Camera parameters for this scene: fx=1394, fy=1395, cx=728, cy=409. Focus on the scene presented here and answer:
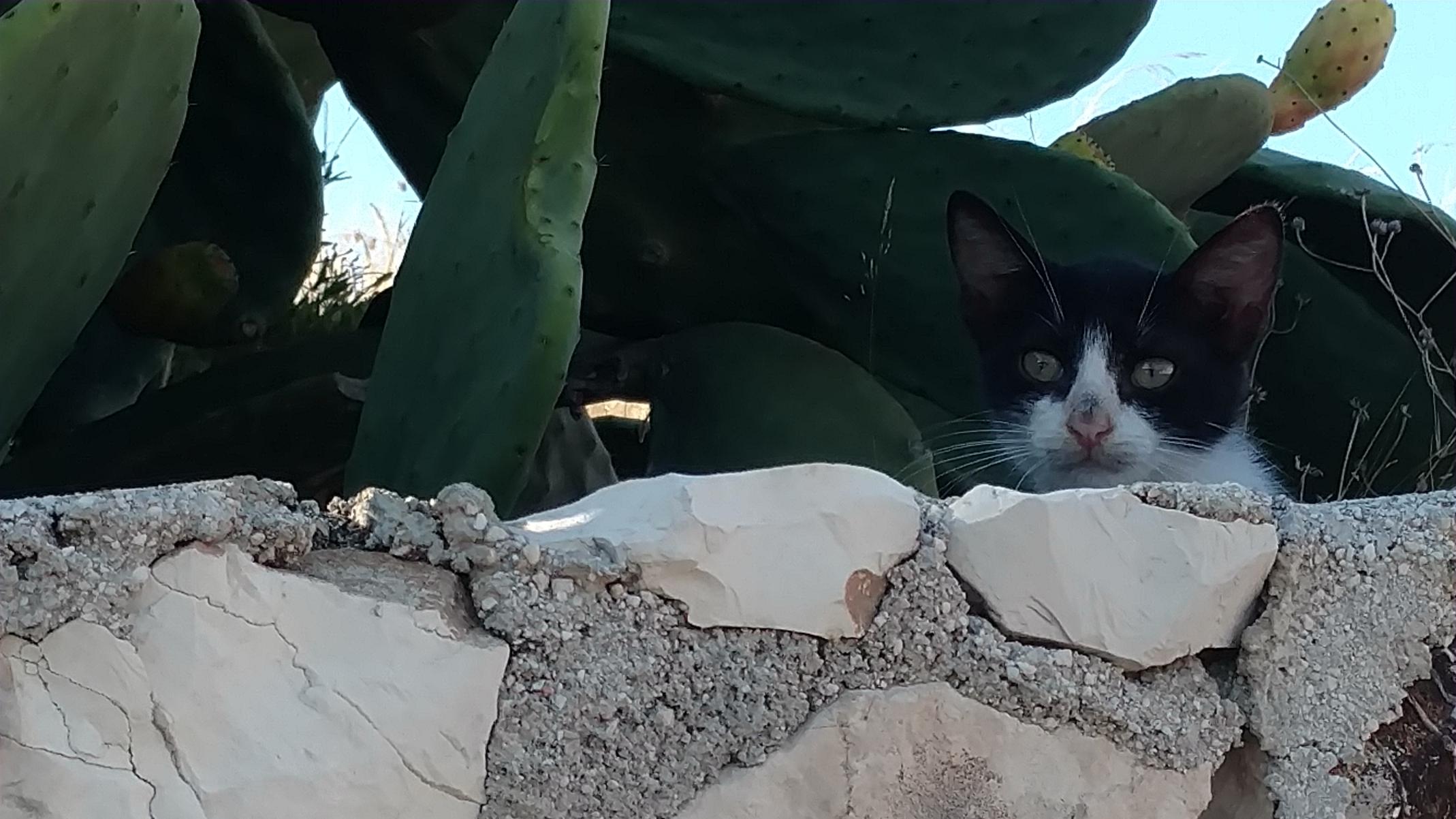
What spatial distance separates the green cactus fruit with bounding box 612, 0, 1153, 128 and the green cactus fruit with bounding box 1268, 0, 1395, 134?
1.89 feet

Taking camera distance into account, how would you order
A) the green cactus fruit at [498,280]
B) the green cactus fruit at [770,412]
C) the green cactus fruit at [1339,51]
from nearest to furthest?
the green cactus fruit at [498,280], the green cactus fruit at [770,412], the green cactus fruit at [1339,51]

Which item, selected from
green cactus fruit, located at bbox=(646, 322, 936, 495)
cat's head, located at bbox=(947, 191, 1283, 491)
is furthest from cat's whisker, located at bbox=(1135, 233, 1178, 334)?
green cactus fruit, located at bbox=(646, 322, 936, 495)

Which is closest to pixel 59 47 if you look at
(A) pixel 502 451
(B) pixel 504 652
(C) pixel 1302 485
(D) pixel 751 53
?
(A) pixel 502 451

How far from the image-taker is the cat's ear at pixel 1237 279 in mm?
1278

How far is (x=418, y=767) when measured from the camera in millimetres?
645

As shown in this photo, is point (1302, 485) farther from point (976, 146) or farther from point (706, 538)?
point (706, 538)

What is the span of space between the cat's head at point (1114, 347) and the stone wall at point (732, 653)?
0.50m

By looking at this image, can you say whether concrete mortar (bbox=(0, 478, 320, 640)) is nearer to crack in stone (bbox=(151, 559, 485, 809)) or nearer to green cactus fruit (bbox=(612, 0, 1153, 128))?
crack in stone (bbox=(151, 559, 485, 809))

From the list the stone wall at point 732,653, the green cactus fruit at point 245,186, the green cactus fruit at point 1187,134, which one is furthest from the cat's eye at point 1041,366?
the green cactus fruit at point 245,186

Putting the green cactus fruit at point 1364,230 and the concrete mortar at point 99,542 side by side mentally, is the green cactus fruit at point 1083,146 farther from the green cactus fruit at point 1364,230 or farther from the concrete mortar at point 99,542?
the concrete mortar at point 99,542

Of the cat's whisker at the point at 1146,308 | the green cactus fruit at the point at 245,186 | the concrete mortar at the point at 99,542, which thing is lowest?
the cat's whisker at the point at 1146,308

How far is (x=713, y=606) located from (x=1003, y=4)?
0.88 meters

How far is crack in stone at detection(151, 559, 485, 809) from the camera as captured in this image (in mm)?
Answer: 601

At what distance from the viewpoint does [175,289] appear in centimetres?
135
